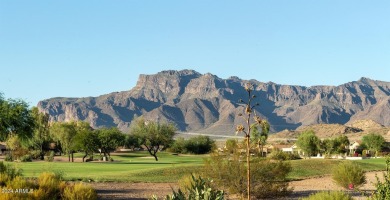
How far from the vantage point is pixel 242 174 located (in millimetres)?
28922

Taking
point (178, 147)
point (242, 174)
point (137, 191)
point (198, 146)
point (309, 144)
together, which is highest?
point (309, 144)

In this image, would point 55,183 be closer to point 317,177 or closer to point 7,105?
point 7,105

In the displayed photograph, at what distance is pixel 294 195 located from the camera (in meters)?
31.8

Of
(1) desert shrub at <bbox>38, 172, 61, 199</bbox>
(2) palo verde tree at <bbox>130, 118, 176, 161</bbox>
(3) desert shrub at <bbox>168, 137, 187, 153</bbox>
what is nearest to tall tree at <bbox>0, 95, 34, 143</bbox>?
(1) desert shrub at <bbox>38, 172, 61, 199</bbox>

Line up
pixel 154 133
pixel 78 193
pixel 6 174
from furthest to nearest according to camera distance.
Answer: pixel 154 133
pixel 6 174
pixel 78 193

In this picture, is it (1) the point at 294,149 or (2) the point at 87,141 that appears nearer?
(2) the point at 87,141

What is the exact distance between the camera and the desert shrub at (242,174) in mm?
29156

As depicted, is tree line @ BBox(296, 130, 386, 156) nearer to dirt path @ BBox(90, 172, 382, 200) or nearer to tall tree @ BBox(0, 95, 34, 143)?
tall tree @ BBox(0, 95, 34, 143)

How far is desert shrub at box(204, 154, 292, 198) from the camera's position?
29156 mm

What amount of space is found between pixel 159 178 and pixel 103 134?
55864mm

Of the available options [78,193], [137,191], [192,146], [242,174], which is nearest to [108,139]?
[192,146]

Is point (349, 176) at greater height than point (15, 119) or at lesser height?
lesser

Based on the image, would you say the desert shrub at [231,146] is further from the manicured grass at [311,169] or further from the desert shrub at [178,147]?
the desert shrub at [178,147]

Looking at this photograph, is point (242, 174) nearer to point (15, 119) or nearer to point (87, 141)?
point (15, 119)
